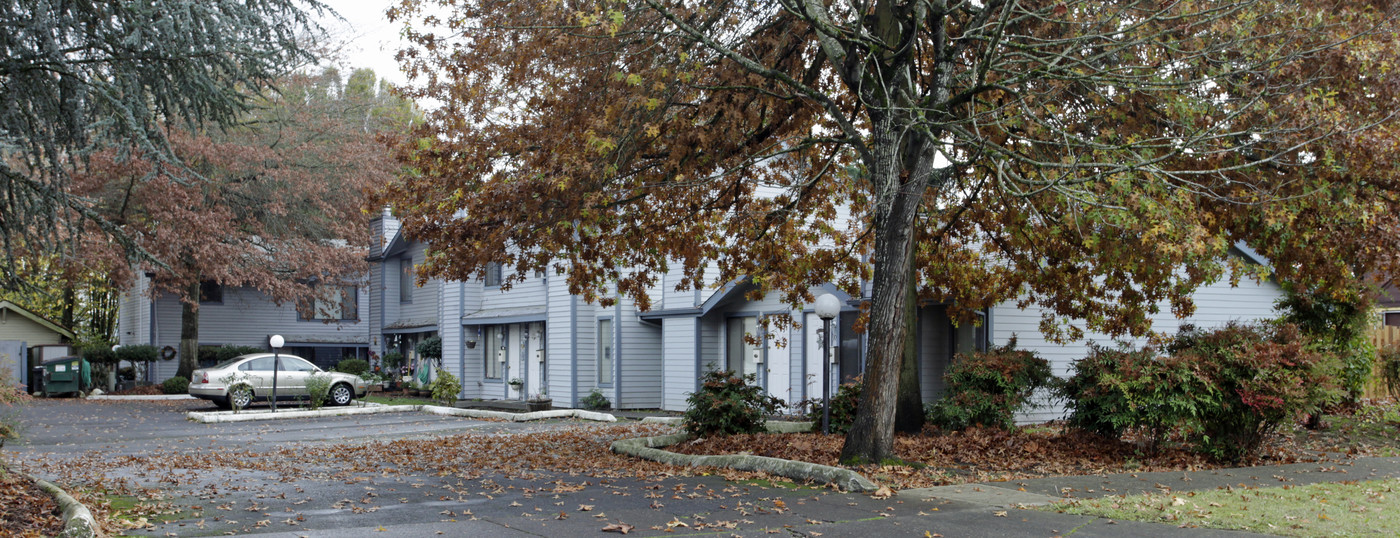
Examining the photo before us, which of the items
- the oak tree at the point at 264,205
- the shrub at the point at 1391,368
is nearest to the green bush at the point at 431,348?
the oak tree at the point at 264,205

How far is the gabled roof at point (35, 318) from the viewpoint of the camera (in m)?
40.6

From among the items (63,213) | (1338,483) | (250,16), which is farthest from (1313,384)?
(63,213)

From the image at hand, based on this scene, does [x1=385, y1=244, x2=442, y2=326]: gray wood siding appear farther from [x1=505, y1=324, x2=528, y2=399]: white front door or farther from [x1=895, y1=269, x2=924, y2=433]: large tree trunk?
[x1=895, y1=269, x2=924, y2=433]: large tree trunk

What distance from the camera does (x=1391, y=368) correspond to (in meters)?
18.2

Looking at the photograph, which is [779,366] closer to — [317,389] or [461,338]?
[317,389]

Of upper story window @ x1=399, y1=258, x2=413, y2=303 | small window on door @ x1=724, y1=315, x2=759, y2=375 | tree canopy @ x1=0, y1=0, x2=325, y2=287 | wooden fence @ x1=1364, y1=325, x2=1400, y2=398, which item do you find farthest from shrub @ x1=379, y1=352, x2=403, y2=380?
wooden fence @ x1=1364, y1=325, x2=1400, y2=398

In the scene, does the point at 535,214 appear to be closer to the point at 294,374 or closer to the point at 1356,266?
the point at 1356,266

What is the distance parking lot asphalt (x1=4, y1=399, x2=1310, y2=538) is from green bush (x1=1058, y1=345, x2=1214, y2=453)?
401 cm

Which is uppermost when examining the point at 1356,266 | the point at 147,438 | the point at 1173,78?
the point at 1173,78

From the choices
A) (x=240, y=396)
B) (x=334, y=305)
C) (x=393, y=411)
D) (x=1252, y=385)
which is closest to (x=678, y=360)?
(x=393, y=411)

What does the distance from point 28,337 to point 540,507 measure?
127 feet

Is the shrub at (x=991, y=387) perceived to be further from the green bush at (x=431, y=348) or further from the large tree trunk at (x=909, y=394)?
the green bush at (x=431, y=348)

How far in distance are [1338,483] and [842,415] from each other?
6.73 metres

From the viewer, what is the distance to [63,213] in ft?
36.3
